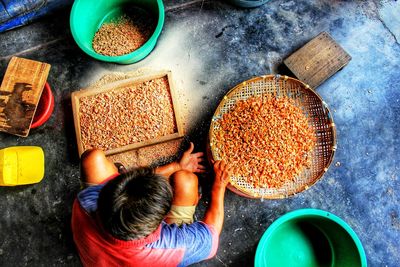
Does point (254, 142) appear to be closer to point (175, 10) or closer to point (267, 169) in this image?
point (267, 169)

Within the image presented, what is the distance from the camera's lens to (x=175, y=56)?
277cm

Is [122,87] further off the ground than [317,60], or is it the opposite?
[317,60]

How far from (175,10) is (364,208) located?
191 centimetres

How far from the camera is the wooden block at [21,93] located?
2480mm

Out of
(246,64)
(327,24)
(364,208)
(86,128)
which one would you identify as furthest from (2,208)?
(327,24)

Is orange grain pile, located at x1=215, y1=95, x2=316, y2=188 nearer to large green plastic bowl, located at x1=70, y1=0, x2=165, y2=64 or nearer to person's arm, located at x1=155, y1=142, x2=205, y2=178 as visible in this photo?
person's arm, located at x1=155, y1=142, x2=205, y2=178

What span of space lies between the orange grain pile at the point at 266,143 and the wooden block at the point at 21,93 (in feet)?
4.00

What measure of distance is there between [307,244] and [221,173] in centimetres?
76

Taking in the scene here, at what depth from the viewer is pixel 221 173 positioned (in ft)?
7.49

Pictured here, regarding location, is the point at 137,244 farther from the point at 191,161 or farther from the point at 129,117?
the point at 129,117

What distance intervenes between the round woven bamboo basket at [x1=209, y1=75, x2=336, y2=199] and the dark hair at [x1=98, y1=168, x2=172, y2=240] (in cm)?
75

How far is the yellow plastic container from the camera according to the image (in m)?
2.46

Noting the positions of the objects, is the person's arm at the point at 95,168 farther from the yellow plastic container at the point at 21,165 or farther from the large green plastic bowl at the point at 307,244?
the large green plastic bowl at the point at 307,244

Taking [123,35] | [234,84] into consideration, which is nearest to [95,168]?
[123,35]
